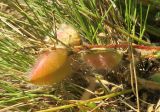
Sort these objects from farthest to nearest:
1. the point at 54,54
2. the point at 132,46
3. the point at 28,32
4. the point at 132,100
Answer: the point at 28,32 < the point at 132,100 < the point at 132,46 < the point at 54,54

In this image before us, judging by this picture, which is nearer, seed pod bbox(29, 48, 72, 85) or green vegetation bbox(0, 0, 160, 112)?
seed pod bbox(29, 48, 72, 85)

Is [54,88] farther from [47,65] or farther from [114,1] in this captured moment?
[114,1]

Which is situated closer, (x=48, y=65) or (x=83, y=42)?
(x=48, y=65)

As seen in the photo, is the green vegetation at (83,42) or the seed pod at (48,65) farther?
the green vegetation at (83,42)

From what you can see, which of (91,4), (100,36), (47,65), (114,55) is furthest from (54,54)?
(91,4)

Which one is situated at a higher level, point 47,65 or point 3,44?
point 3,44

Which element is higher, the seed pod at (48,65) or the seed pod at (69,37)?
the seed pod at (69,37)

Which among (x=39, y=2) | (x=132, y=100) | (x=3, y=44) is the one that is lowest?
(x=132, y=100)

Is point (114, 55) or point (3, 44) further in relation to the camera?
point (3, 44)
